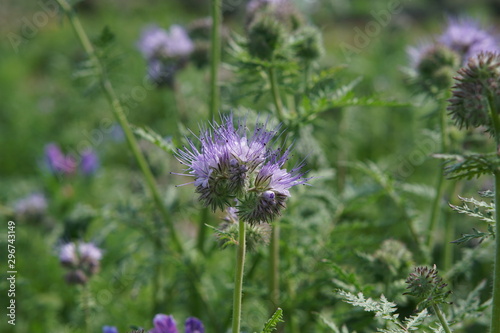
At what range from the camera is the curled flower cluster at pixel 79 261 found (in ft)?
10.5

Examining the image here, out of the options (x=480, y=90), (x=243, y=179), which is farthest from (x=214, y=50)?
(x=480, y=90)

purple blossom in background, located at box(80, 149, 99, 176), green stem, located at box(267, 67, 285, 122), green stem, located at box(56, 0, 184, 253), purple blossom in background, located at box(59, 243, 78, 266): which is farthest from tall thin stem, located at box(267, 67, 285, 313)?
purple blossom in background, located at box(80, 149, 99, 176)

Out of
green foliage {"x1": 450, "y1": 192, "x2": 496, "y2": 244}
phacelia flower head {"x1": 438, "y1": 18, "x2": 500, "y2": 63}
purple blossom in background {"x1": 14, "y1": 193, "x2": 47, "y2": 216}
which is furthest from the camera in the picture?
purple blossom in background {"x1": 14, "y1": 193, "x2": 47, "y2": 216}

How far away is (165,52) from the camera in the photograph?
4.39 metres

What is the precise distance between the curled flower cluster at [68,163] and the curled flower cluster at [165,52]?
1262mm

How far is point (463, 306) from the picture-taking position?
2352 mm

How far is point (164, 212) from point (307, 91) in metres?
1.16

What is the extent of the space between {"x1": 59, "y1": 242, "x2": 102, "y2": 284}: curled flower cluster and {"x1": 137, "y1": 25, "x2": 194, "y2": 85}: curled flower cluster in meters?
1.65

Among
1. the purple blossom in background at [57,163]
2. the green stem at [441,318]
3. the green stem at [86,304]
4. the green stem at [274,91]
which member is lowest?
the green stem at [441,318]

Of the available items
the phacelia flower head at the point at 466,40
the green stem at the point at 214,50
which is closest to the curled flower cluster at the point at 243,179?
the green stem at the point at 214,50

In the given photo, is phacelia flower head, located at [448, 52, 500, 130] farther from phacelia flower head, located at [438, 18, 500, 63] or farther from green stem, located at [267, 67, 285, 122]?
phacelia flower head, located at [438, 18, 500, 63]

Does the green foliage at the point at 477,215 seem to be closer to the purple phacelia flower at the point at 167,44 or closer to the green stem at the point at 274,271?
the green stem at the point at 274,271

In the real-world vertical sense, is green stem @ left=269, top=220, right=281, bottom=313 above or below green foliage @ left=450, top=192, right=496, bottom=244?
above

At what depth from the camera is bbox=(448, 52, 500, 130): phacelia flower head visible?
1.74m
